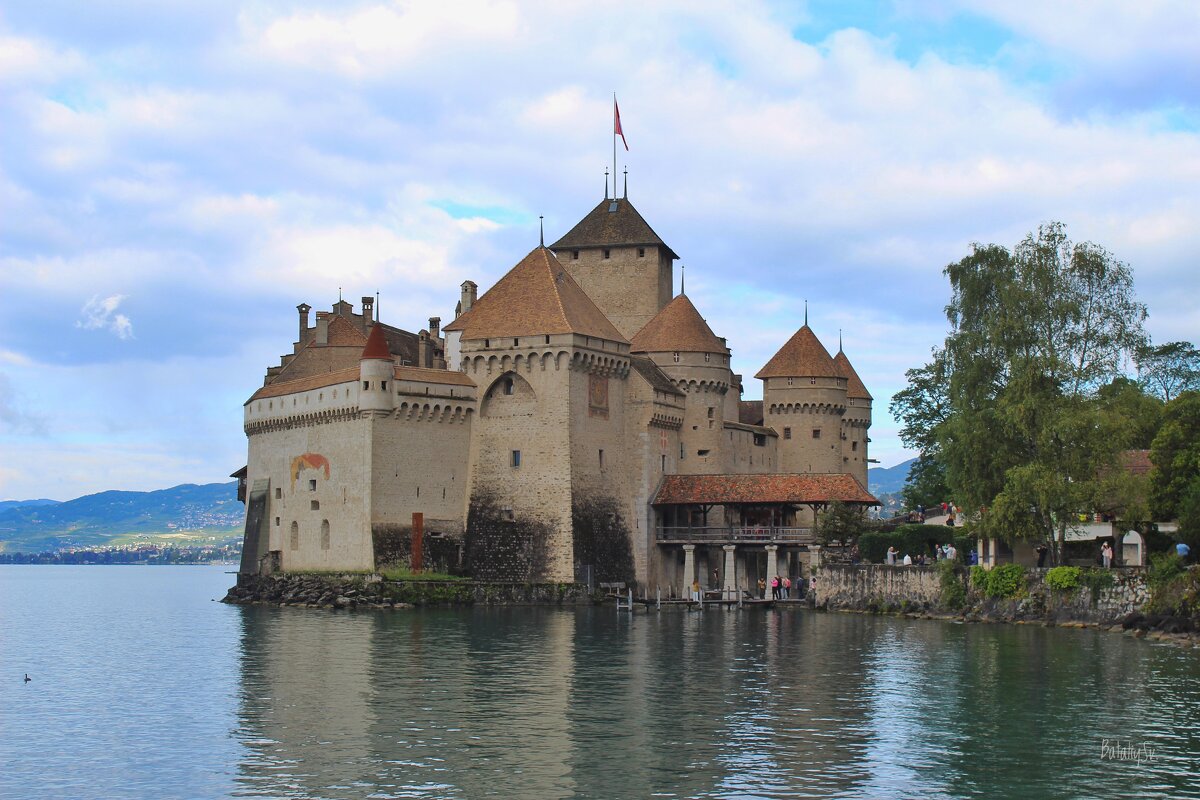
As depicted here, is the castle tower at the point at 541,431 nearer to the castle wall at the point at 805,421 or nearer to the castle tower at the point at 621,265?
the castle tower at the point at 621,265

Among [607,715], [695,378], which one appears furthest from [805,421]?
[607,715]

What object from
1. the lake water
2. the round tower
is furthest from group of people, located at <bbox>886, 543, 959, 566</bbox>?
the round tower

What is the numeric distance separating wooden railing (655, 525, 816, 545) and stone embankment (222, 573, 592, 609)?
18.3ft

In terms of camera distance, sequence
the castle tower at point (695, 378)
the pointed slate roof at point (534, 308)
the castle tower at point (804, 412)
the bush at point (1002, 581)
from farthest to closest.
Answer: the castle tower at point (804, 412), the castle tower at point (695, 378), the pointed slate roof at point (534, 308), the bush at point (1002, 581)

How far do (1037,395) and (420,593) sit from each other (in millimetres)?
22764

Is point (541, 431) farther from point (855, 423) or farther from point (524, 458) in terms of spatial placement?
point (855, 423)

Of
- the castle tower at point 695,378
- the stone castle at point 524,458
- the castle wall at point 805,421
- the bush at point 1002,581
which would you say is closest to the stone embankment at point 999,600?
the bush at point 1002,581

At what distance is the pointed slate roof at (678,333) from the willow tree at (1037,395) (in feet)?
60.1

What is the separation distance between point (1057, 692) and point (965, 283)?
21898 millimetres

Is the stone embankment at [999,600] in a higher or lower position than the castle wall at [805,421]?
lower

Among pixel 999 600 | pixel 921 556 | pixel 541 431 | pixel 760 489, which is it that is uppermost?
pixel 541 431

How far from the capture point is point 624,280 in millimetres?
69312

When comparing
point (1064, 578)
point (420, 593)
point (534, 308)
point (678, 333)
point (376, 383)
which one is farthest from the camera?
point (678, 333)

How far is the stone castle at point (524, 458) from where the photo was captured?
56.0 meters
